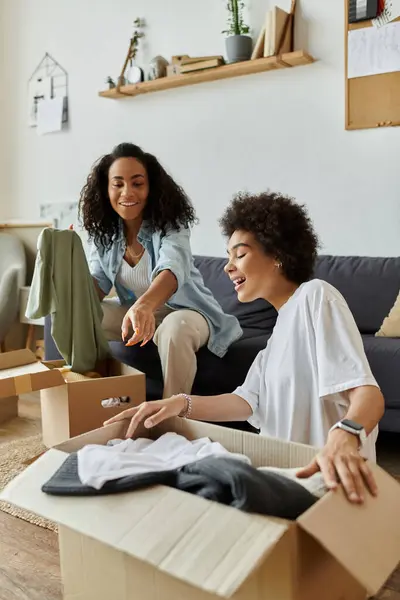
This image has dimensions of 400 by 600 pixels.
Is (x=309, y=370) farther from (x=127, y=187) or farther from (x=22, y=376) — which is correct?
(x=127, y=187)

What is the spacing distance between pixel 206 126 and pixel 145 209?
1.21 meters

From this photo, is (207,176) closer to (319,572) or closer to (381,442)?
(381,442)

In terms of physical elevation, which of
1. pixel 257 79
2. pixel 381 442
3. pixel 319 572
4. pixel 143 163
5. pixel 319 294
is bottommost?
pixel 381 442

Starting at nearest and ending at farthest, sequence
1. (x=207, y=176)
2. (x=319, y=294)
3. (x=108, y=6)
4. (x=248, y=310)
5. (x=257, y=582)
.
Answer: (x=257, y=582), (x=319, y=294), (x=248, y=310), (x=207, y=176), (x=108, y=6)

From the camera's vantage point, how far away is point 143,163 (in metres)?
2.33

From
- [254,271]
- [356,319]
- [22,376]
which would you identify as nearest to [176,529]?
[254,271]

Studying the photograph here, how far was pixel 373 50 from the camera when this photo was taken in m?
2.79

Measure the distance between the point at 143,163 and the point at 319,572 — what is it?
5.72 ft

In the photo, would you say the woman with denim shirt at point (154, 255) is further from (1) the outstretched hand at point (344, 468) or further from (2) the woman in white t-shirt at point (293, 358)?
(1) the outstretched hand at point (344, 468)

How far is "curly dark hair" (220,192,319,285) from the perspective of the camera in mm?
1384

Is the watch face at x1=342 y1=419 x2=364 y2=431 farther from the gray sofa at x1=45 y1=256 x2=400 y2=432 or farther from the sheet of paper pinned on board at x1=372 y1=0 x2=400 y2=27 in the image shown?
the sheet of paper pinned on board at x1=372 y1=0 x2=400 y2=27

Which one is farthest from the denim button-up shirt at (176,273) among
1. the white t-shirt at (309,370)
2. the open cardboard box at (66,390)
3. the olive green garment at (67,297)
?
the white t-shirt at (309,370)

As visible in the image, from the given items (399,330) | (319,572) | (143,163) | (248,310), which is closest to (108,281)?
(143,163)

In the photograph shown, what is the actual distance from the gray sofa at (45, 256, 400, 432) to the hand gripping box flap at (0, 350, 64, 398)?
470 mm
